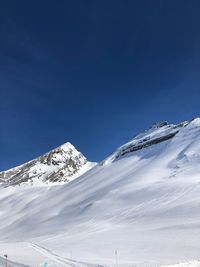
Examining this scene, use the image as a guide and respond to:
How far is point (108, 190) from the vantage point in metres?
87.6

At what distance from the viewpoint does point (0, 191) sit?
177 meters

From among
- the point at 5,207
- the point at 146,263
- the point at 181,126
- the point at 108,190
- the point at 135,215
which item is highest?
the point at 181,126

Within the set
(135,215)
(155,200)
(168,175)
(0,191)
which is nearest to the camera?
(135,215)

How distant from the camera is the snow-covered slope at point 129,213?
40.7 m

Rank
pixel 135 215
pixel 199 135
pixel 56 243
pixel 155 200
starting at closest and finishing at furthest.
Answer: pixel 56 243, pixel 135 215, pixel 155 200, pixel 199 135

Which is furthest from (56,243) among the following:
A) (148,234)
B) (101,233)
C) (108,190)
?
(108,190)

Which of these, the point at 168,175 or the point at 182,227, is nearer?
the point at 182,227

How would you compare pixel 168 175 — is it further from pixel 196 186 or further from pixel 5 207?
pixel 5 207

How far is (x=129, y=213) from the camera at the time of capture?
65312 millimetres

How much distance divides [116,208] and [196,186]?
13910mm

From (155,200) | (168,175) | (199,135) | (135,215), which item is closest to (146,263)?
(135,215)

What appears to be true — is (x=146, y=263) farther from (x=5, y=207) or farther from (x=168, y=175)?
(x=5, y=207)

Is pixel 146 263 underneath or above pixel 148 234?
underneath

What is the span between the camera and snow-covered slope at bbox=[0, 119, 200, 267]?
40688 millimetres
